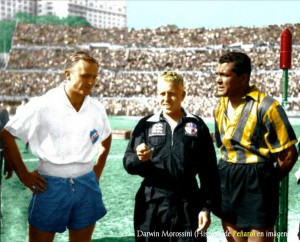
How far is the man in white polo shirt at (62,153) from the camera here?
309 centimetres

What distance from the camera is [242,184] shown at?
3.40 meters

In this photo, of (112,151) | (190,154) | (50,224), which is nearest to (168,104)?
(190,154)

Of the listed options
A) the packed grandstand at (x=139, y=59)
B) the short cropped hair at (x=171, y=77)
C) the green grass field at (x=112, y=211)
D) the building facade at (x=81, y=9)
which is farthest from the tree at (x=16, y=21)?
the building facade at (x=81, y=9)

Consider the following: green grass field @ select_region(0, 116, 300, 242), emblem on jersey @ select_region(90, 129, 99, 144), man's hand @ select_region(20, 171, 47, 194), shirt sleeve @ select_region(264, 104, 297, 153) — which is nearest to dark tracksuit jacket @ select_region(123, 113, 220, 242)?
emblem on jersey @ select_region(90, 129, 99, 144)

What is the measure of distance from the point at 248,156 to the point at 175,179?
59cm

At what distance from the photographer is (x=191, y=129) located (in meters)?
3.11

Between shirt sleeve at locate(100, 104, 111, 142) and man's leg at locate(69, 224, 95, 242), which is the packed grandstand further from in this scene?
man's leg at locate(69, 224, 95, 242)

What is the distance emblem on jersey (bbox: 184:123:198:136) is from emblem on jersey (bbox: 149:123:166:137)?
0.14 metres

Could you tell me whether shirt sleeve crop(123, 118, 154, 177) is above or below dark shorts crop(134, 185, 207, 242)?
above

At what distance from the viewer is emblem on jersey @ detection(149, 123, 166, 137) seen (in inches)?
124

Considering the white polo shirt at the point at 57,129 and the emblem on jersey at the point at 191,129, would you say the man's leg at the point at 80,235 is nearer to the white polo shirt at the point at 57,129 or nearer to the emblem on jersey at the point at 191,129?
the white polo shirt at the point at 57,129

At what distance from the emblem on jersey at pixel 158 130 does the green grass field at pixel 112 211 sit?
9.95 feet

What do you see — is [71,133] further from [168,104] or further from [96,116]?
[168,104]

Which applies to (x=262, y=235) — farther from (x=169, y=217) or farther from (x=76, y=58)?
(x=76, y=58)
